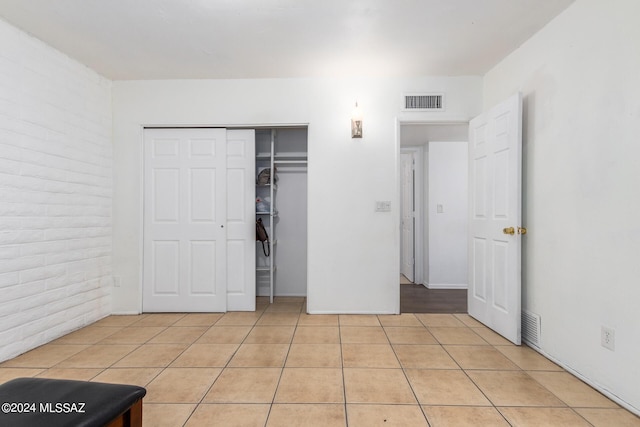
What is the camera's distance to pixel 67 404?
111 centimetres

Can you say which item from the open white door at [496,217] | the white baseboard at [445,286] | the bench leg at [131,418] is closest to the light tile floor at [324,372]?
the open white door at [496,217]

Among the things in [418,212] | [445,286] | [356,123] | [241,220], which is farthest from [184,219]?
[445,286]

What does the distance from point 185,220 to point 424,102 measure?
9.18 feet

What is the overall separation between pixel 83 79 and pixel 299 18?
86.9 inches

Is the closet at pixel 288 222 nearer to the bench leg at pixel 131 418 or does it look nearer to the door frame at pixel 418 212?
the door frame at pixel 418 212

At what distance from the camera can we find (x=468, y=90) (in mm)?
3502

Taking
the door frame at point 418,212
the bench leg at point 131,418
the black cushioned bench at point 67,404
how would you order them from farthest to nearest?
the door frame at point 418,212 → the bench leg at point 131,418 → the black cushioned bench at point 67,404

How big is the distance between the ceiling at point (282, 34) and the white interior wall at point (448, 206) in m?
1.72

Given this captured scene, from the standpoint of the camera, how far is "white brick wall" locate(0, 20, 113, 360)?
8.14 ft

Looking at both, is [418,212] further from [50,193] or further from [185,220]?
[50,193]

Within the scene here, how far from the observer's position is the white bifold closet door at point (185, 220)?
3.63 metres

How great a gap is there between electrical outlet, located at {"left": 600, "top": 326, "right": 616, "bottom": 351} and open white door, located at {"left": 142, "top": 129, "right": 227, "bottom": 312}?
317cm

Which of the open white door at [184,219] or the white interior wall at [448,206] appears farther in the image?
the white interior wall at [448,206]

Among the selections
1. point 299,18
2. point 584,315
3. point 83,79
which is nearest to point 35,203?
point 83,79
